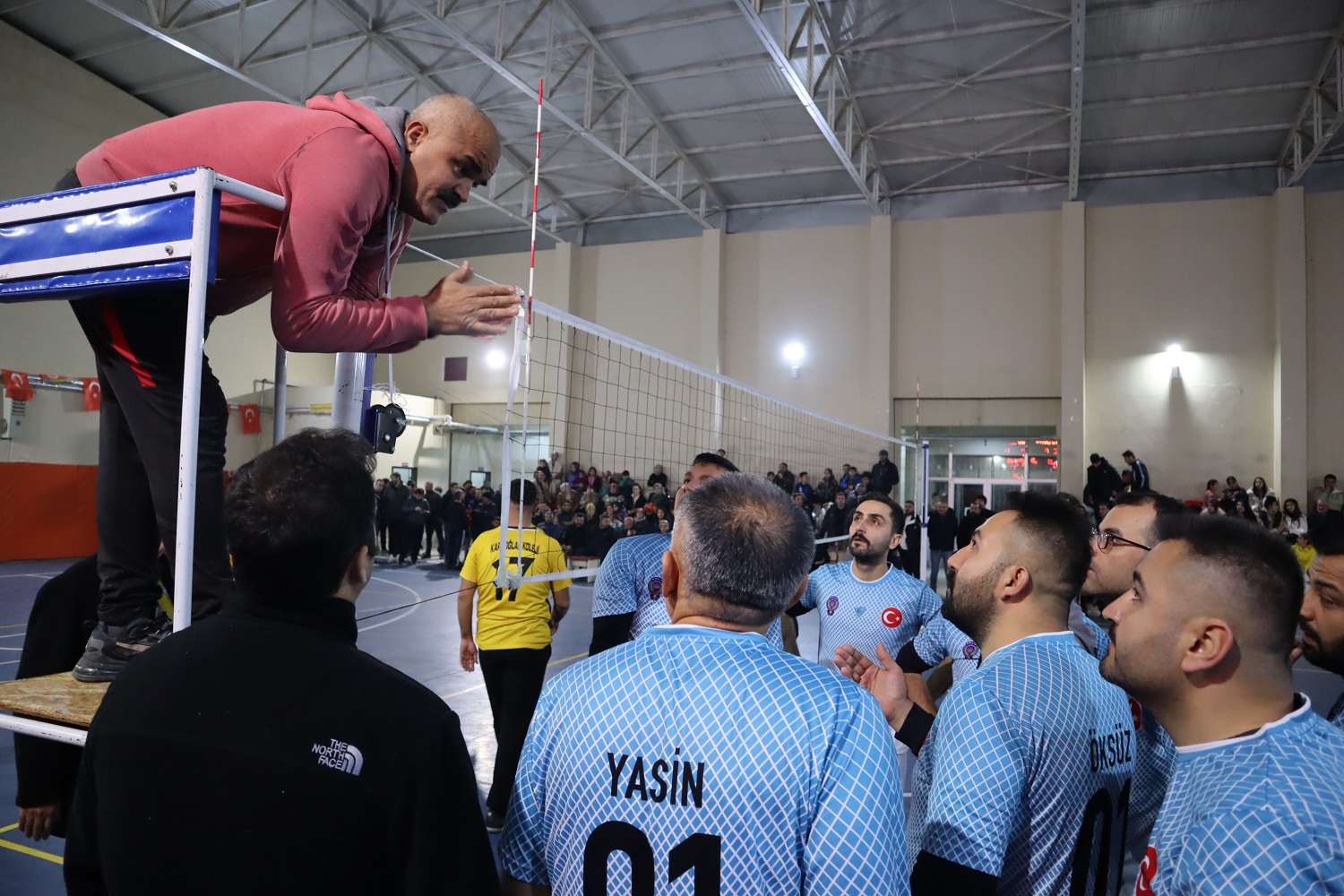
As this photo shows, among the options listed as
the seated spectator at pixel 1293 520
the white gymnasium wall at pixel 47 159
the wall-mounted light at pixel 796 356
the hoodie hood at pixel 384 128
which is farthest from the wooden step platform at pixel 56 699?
the wall-mounted light at pixel 796 356

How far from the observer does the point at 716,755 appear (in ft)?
4.40

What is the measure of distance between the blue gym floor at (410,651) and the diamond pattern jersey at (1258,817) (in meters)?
1.83

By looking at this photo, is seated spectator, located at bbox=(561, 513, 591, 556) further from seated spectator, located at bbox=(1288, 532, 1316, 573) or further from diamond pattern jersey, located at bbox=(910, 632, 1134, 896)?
diamond pattern jersey, located at bbox=(910, 632, 1134, 896)

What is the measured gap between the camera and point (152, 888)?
112cm

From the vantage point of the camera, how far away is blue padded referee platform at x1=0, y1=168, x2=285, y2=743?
4.61 feet

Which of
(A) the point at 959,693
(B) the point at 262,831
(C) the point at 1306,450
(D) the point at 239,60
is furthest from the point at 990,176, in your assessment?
(B) the point at 262,831

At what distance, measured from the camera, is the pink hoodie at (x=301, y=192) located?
1.53 meters

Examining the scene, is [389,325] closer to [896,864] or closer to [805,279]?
[896,864]

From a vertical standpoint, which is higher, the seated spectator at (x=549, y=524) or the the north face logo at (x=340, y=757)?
the the north face logo at (x=340, y=757)

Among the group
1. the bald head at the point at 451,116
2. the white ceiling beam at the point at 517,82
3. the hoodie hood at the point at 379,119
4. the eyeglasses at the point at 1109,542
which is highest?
the white ceiling beam at the point at 517,82

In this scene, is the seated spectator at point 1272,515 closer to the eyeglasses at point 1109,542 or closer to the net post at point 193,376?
the eyeglasses at point 1109,542

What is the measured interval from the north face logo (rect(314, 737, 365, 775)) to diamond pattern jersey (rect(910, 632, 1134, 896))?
1185 millimetres

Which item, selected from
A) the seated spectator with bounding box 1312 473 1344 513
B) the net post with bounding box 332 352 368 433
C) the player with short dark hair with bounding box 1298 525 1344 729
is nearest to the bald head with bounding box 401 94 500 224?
the net post with bounding box 332 352 368 433

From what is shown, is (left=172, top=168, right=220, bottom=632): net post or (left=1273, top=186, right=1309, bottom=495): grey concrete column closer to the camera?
(left=172, top=168, right=220, bottom=632): net post
